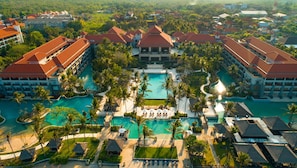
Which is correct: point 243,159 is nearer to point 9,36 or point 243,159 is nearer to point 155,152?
point 155,152

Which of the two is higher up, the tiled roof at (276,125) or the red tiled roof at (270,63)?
the red tiled roof at (270,63)

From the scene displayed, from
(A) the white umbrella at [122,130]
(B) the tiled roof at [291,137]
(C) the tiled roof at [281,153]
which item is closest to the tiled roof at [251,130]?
(C) the tiled roof at [281,153]

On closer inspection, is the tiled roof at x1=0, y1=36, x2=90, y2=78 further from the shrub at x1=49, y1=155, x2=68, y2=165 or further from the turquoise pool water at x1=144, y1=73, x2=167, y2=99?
the shrub at x1=49, y1=155, x2=68, y2=165

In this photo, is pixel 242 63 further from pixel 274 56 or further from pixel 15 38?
pixel 15 38

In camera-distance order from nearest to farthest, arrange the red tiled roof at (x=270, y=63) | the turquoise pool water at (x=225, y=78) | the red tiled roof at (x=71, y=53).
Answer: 1. the red tiled roof at (x=270, y=63)
2. the red tiled roof at (x=71, y=53)
3. the turquoise pool water at (x=225, y=78)

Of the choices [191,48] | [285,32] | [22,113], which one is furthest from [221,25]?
[22,113]

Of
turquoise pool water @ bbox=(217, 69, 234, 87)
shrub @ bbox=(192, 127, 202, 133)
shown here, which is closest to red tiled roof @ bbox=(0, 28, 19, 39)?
turquoise pool water @ bbox=(217, 69, 234, 87)

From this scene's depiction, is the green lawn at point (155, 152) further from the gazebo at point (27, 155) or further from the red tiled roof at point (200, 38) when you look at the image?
the red tiled roof at point (200, 38)
